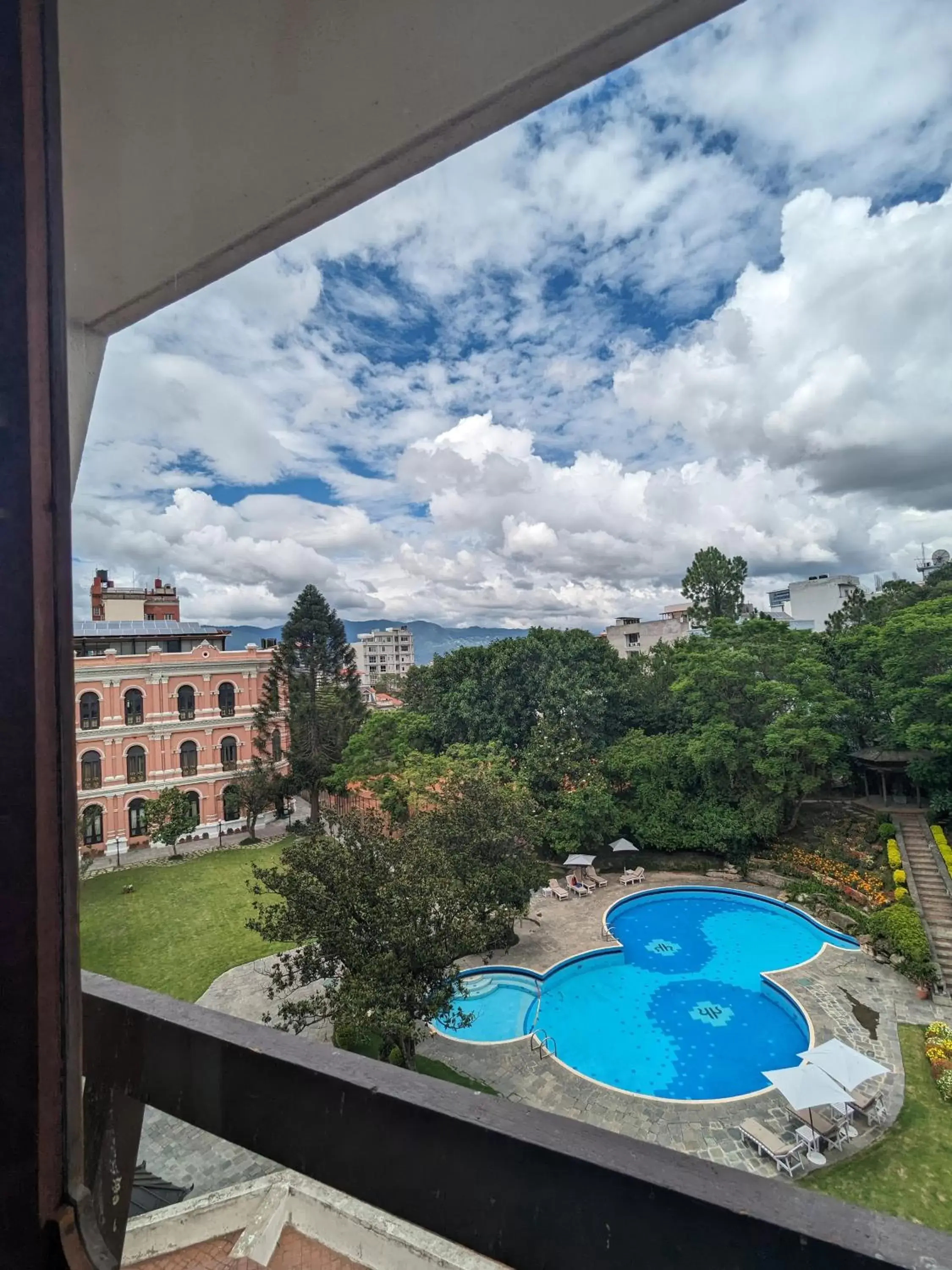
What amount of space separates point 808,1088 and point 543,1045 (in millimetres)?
1578

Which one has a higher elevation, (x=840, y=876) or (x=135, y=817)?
(x=135, y=817)

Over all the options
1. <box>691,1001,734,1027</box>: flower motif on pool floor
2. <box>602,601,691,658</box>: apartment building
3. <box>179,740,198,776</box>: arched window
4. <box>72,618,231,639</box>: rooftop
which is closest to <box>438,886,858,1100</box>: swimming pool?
<box>691,1001,734,1027</box>: flower motif on pool floor

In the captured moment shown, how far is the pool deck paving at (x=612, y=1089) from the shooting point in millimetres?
3158

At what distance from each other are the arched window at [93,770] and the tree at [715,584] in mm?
9840

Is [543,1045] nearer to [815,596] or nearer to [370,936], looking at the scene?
[370,936]

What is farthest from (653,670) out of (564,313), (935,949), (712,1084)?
(564,313)

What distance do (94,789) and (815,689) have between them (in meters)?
8.87

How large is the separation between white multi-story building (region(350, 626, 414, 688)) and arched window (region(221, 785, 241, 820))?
20.5 metres

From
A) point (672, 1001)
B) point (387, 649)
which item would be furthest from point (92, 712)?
point (387, 649)

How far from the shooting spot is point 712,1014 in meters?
4.83

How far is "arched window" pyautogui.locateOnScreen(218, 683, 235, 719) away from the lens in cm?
902

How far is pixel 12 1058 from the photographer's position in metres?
0.27

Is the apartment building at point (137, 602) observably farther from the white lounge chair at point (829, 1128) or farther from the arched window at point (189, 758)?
the white lounge chair at point (829, 1128)

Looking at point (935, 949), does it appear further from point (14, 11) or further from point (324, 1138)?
point (14, 11)
